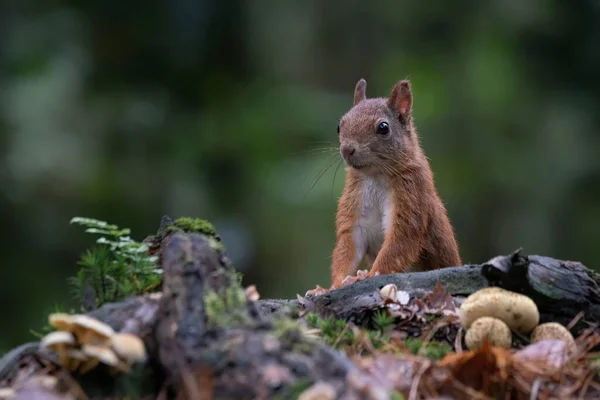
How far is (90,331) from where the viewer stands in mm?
2178

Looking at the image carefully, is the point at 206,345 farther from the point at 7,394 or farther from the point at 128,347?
the point at 7,394

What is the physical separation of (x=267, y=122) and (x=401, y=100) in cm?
365

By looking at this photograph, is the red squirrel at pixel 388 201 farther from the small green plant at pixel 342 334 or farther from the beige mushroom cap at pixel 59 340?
the beige mushroom cap at pixel 59 340

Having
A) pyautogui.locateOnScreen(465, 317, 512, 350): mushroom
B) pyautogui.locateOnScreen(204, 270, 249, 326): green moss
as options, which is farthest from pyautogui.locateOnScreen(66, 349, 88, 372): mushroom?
pyautogui.locateOnScreen(465, 317, 512, 350): mushroom

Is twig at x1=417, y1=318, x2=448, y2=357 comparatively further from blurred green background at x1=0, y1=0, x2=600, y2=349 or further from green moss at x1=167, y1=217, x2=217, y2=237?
blurred green background at x1=0, y1=0, x2=600, y2=349

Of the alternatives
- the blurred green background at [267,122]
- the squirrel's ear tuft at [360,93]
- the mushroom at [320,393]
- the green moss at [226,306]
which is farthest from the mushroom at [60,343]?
the blurred green background at [267,122]

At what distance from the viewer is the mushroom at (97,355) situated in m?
2.12

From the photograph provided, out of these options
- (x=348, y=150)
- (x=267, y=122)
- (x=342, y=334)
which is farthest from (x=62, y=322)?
(x=267, y=122)

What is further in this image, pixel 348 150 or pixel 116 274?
pixel 348 150

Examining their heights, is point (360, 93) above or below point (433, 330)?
above

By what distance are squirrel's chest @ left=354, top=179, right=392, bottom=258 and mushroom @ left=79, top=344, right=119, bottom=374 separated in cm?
265

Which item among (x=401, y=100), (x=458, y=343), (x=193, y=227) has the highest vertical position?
(x=401, y=100)

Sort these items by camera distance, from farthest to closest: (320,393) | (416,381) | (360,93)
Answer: (360,93) → (416,381) → (320,393)

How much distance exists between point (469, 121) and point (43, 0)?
14.5ft
